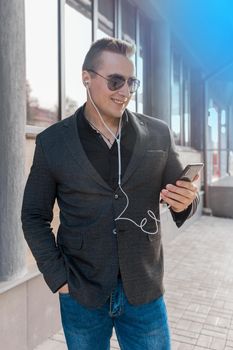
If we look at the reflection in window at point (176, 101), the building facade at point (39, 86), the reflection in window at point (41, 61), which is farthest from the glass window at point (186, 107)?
the reflection in window at point (41, 61)

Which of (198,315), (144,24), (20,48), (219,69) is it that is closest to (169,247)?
(198,315)

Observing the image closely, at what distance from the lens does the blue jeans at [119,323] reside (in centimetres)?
155

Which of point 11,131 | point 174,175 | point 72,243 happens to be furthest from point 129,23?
point 72,243

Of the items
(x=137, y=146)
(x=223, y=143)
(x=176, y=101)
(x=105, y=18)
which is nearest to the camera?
(x=137, y=146)

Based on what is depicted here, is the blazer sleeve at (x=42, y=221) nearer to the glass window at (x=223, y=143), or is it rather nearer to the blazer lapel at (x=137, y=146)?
the blazer lapel at (x=137, y=146)

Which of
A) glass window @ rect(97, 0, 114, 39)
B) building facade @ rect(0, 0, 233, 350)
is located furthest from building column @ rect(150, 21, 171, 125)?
glass window @ rect(97, 0, 114, 39)

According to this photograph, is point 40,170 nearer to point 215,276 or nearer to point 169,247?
point 215,276

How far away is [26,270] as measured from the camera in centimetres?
280

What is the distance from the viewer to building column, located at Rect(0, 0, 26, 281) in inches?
98.8

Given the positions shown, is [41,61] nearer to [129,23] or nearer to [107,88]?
[107,88]

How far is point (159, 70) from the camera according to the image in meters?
6.72

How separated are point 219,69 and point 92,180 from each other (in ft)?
29.0

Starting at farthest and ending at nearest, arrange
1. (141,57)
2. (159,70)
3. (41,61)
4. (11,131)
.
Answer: (159,70)
(141,57)
(41,61)
(11,131)

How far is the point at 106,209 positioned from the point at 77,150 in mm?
272
